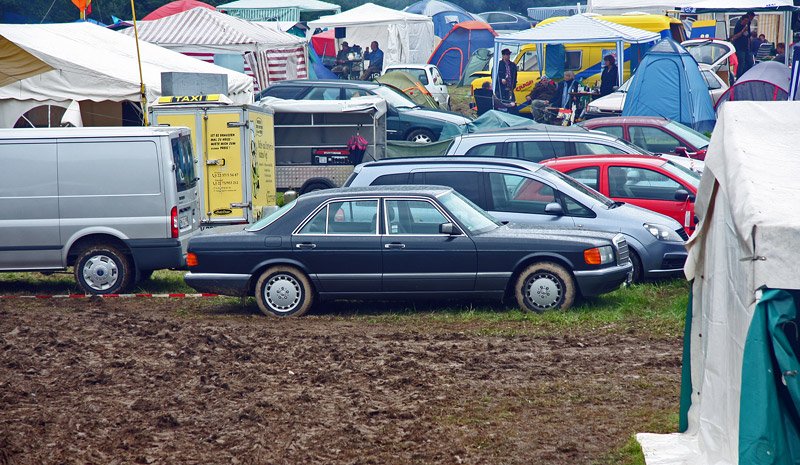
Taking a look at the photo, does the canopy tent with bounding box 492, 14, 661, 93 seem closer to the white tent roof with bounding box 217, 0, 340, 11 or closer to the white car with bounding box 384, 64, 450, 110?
the white car with bounding box 384, 64, 450, 110

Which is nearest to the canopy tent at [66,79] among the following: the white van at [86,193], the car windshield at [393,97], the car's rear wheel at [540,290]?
the white van at [86,193]

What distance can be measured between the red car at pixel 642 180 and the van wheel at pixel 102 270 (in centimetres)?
578

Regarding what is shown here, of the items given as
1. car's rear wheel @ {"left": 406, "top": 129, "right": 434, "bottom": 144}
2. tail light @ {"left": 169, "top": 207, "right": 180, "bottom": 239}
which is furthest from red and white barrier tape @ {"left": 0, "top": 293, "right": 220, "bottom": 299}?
car's rear wheel @ {"left": 406, "top": 129, "right": 434, "bottom": 144}

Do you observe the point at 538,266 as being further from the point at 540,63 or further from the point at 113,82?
the point at 540,63

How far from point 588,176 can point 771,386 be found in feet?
30.7

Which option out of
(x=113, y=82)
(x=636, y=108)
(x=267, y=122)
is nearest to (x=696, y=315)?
(x=267, y=122)

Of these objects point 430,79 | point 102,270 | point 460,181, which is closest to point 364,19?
point 430,79

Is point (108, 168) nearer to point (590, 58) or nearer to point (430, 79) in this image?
point (590, 58)

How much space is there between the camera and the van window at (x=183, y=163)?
43.5 feet

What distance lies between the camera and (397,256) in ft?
37.7

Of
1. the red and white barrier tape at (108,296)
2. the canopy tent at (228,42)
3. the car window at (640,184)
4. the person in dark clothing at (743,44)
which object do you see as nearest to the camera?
the red and white barrier tape at (108,296)

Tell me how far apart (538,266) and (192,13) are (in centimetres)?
2155

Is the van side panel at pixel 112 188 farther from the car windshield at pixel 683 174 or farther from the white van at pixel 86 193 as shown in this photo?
the car windshield at pixel 683 174

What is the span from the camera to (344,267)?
37.9ft
